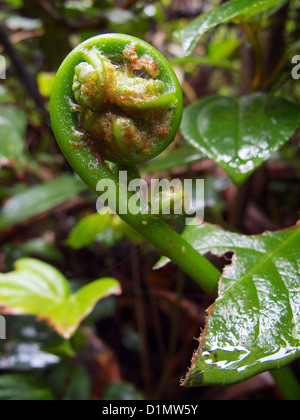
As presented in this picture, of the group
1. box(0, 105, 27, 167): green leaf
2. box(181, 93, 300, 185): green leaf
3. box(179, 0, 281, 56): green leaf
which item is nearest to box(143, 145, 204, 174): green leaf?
box(181, 93, 300, 185): green leaf

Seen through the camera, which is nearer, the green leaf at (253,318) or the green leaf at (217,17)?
the green leaf at (253,318)

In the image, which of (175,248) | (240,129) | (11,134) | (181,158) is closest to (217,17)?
(240,129)

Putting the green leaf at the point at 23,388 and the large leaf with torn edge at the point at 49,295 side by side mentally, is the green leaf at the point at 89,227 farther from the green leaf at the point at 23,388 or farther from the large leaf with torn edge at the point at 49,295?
the green leaf at the point at 23,388

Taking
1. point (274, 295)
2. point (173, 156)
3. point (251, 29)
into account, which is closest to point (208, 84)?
point (251, 29)

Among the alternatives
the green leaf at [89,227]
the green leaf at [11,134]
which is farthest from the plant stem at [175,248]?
the green leaf at [11,134]

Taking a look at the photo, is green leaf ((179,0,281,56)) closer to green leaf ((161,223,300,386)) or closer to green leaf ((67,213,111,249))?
green leaf ((161,223,300,386))
